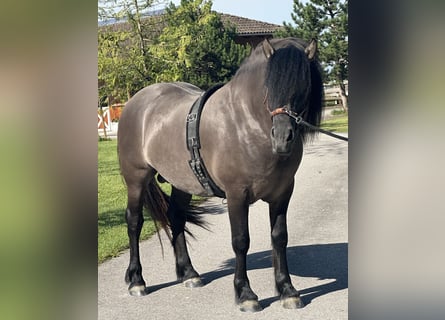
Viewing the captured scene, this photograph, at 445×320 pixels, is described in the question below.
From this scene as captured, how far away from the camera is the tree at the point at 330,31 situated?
11.4ft

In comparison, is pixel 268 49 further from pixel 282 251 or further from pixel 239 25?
pixel 239 25

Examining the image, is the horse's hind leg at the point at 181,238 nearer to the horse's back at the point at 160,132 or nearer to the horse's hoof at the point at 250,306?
the horse's back at the point at 160,132

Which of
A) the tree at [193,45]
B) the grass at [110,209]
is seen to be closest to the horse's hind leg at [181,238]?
the grass at [110,209]

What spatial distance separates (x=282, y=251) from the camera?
129 inches

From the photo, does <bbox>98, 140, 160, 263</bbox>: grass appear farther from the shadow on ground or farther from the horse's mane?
the horse's mane

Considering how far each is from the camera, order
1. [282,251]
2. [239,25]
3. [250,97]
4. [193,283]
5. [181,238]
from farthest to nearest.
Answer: [239,25], [181,238], [193,283], [282,251], [250,97]

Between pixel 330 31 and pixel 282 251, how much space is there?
1.74 meters

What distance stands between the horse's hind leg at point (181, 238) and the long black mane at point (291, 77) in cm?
153

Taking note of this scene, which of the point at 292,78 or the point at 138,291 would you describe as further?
the point at 138,291

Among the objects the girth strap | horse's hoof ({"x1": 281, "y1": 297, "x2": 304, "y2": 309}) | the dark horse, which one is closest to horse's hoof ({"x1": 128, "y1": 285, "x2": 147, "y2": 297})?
the dark horse

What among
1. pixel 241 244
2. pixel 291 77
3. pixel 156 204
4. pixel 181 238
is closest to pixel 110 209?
pixel 156 204

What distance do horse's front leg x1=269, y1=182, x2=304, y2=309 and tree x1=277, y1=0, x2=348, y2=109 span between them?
2.88 ft
